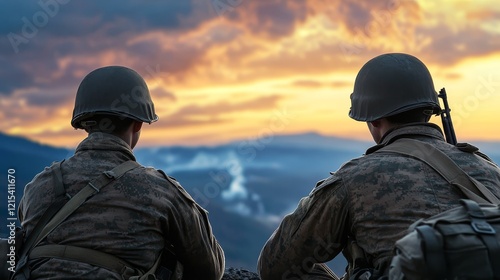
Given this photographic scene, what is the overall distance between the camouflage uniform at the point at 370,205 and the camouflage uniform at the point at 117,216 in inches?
30.0

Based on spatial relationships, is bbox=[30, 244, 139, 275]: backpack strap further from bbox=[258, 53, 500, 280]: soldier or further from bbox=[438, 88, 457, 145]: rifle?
bbox=[438, 88, 457, 145]: rifle

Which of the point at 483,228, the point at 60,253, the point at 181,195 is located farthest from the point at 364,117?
the point at 60,253

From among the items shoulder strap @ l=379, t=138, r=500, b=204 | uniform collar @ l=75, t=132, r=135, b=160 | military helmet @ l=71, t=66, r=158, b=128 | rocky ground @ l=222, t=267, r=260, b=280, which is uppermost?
military helmet @ l=71, t=66, r=158, b=128

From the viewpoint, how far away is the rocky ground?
9.61m

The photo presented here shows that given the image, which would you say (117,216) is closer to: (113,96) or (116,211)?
(116,211)

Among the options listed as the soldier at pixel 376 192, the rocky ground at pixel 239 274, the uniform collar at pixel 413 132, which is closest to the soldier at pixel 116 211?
the soldier at pixel 376 192

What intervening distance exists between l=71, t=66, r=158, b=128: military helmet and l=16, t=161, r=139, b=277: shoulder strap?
89 centimetres

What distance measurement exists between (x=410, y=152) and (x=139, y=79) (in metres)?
2.77

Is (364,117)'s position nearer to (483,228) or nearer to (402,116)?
(402,116)

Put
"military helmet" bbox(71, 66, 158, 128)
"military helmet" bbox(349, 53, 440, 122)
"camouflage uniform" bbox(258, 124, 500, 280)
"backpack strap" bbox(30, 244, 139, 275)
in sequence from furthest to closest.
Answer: "military helmet" bbox(71, 66, 158, 128) → "military helmet" bbox(349, 53, 440, 122) → "backpack strap" bbox(30, 244, 139, 275) → "camouflage uniform" bbox(258, 124, 500, 280)

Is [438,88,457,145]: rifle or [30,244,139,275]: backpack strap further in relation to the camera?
[438,88,457,145]: rifle

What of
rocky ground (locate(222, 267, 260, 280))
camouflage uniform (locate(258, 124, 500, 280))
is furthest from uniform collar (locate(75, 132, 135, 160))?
rocky ground (locate(222, 267, 260, 280))

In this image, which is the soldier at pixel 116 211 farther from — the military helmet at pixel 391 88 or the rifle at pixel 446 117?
the rifle at pixel 446 117

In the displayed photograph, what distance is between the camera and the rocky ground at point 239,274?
31.5ft
